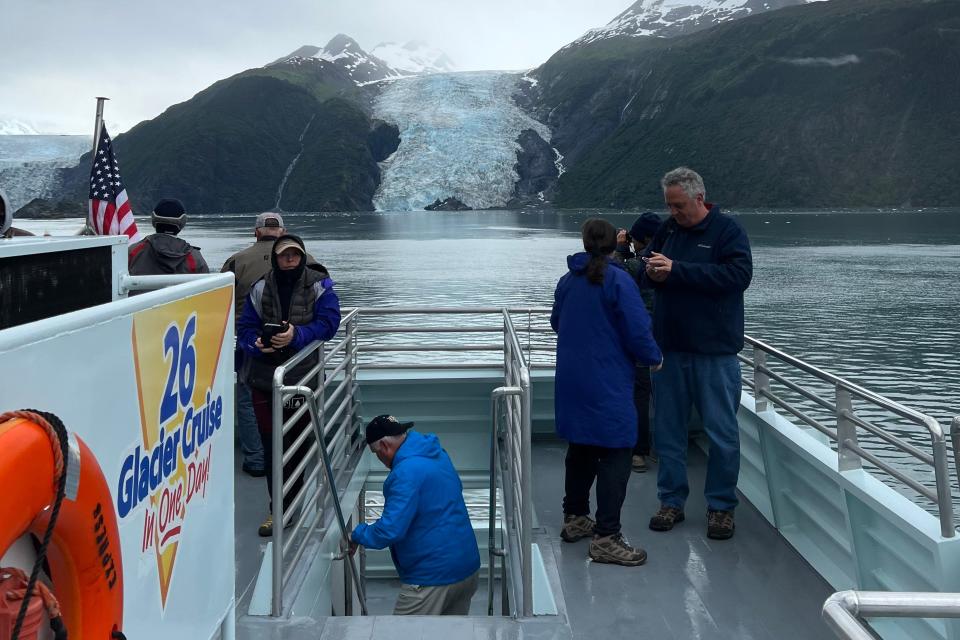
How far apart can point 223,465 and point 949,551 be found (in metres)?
2.33

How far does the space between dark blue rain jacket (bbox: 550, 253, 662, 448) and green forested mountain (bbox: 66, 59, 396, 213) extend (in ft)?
447

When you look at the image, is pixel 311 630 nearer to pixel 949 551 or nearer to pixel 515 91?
pixel 949 551

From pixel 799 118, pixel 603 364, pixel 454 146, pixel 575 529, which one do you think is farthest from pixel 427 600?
pixel 799 118

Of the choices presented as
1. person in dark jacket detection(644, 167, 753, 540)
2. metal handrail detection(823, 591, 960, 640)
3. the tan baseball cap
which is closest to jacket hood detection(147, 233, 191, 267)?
the tan baseball cap

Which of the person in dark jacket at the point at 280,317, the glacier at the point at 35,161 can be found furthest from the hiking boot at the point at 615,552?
the glacier at the point at 35,161

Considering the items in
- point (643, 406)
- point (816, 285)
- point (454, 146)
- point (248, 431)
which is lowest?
point (816, 285)

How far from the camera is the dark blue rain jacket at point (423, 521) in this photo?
3.56 meters

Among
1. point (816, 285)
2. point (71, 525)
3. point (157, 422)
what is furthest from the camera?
point (816, 285)

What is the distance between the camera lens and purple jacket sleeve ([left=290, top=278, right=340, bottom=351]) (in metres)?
4.20

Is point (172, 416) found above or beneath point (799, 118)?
beneath

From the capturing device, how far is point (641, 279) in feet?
16.5

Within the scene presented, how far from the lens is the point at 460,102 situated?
133000 mm

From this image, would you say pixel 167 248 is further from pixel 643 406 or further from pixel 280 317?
pixel 643 406

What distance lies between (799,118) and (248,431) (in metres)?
134
